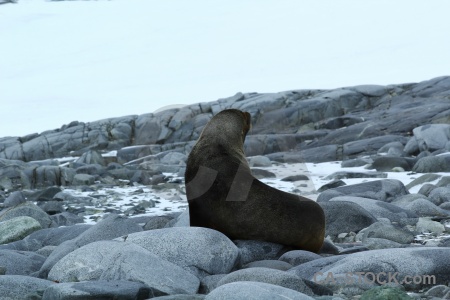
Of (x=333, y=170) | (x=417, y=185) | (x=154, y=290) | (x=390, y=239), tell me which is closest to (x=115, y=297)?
(x=154, y=290)

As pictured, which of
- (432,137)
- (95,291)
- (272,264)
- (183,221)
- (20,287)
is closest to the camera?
(95,291)

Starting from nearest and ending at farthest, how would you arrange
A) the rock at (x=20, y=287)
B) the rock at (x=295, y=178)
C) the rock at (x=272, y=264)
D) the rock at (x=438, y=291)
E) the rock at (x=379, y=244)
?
the rock at (x=438, y=291), the rock at (x=20, y=287), the rock at (x=272, y=264), the rock at (x=379, y=244), the rock at (x=295, y=178)

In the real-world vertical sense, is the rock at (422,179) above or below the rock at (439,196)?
below

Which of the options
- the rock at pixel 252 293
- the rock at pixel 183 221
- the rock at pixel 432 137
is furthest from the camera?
the rock at pixel 432 137

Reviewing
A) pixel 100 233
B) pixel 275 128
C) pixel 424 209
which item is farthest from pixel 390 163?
pixel 275 128

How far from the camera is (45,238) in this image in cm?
855

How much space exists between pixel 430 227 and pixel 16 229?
4.80 metres

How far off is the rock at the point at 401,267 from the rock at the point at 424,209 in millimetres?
3350

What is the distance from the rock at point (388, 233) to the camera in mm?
7163

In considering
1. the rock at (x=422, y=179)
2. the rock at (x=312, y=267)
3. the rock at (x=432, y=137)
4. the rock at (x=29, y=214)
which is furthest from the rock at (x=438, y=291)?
the rock at (x=432, y=137)

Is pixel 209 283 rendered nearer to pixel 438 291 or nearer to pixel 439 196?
pixel 438 291

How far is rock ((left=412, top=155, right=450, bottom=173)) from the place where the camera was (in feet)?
45.4

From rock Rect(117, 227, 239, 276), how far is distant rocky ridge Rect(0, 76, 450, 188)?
12995 mm

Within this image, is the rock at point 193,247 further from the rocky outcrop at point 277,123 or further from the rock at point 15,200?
the rocky outcrop at point 277,123
